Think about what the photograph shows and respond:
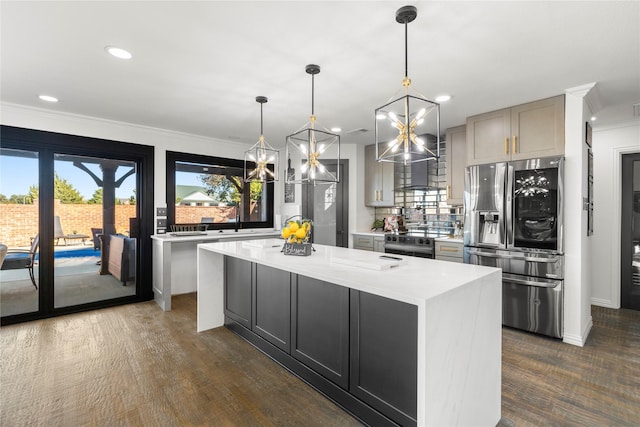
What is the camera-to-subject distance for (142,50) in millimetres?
2281

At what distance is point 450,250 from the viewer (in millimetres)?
4035

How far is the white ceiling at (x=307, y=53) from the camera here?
6.04 feet

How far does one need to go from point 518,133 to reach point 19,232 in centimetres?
576

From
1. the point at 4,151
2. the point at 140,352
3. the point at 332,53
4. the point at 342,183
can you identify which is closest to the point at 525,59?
the point at 332,53

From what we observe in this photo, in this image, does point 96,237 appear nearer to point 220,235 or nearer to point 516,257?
point 220,235

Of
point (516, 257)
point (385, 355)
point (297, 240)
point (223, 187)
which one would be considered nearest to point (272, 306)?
point (297, 240)

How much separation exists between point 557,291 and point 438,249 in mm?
1362

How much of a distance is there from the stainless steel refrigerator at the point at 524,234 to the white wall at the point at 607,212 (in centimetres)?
182

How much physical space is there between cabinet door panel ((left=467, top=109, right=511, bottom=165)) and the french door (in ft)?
14.2

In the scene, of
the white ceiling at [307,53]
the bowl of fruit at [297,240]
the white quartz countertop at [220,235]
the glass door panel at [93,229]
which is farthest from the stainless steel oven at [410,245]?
the glass door panel at [93,229]

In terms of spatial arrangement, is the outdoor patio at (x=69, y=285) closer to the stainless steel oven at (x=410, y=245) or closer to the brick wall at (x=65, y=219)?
the brick wall at (x=65, y=219)

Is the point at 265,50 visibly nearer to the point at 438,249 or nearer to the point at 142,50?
the point at 142,50

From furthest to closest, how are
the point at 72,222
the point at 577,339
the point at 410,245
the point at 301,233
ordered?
the point at 410,245 < the point at 72,222 < the point at 577,339 < the point at 301,233

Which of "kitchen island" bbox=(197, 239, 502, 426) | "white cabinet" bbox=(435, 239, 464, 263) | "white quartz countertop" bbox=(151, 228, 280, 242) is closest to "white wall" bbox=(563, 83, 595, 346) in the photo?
"white cabinet" bbox=(435, 239, 464, 263)
